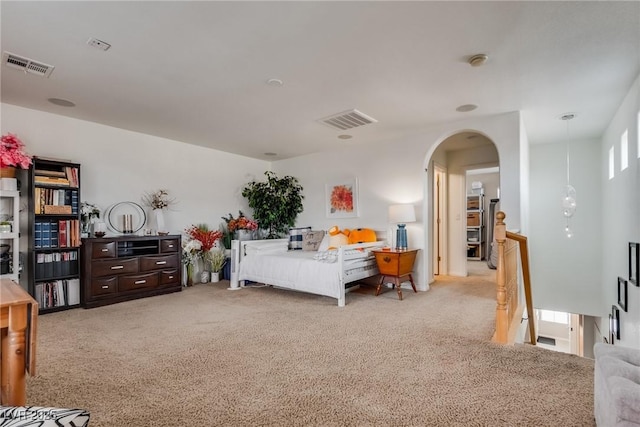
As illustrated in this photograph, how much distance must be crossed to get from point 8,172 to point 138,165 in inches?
58.7

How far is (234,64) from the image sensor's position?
274 cm

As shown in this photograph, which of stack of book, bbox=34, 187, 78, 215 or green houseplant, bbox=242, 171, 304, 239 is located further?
green houseplant, bbox=242, 171, 304, 239

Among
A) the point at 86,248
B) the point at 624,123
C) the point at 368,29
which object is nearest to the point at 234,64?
the point at 368,29

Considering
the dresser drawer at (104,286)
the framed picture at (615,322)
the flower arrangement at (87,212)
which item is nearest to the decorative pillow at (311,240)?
the dresser drawer at (104,286)

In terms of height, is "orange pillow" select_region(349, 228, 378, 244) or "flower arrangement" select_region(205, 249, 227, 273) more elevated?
"orange pillow" select_region(349, 228, 378, 244)

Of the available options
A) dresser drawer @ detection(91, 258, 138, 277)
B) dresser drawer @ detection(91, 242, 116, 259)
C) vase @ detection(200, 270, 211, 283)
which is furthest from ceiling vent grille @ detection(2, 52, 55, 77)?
vase @ detection(200, 270, 211, 283)

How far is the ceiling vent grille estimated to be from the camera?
2625 mm

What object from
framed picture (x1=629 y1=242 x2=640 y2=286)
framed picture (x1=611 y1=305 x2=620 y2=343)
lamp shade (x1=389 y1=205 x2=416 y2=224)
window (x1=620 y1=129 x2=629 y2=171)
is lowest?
framed picture (x1=611 y1=305 x2=620 y2=343)

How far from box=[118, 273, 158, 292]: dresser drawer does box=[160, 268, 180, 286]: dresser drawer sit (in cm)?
8

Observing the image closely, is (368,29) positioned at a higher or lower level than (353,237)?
higher

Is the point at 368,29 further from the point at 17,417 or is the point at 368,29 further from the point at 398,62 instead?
the point at 17,417

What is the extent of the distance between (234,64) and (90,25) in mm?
1008

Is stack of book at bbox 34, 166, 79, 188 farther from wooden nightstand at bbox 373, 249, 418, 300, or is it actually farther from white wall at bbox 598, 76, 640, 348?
white wall at bbox 598, 76, 640, 348

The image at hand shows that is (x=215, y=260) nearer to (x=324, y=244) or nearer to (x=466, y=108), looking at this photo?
(x=324, y=244)
